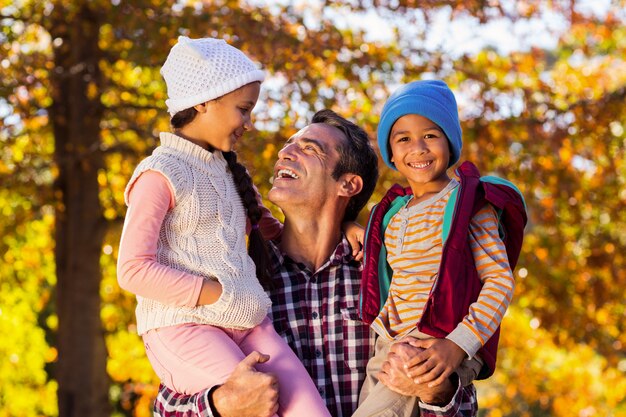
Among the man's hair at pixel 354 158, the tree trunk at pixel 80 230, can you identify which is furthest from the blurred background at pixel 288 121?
the man's hair at pixel 354 158

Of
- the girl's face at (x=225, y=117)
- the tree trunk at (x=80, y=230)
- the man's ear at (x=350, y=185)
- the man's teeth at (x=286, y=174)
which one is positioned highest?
the girl's face at (x=225, y=117)

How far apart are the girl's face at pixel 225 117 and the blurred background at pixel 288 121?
3380mm

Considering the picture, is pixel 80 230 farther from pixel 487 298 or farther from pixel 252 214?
pixel 487 298

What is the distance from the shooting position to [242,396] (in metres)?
2.84

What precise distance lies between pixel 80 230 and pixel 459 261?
5.53 m

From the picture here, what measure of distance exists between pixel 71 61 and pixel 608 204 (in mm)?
4892

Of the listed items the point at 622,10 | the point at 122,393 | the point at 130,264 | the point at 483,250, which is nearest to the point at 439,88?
the point at 483,250

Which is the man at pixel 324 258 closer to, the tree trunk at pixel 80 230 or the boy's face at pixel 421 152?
the boy's face at pixel 421 152

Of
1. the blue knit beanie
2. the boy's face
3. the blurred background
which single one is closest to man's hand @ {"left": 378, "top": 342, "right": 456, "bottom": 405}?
the boy's face

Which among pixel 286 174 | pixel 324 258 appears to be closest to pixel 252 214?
pixel 286 174

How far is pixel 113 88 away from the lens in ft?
25.6

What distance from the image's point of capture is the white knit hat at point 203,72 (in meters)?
3.05

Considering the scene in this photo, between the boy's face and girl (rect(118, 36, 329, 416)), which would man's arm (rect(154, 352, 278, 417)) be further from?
the boy's face

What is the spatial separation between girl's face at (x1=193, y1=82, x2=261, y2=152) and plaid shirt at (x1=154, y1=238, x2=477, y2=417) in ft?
2.14
